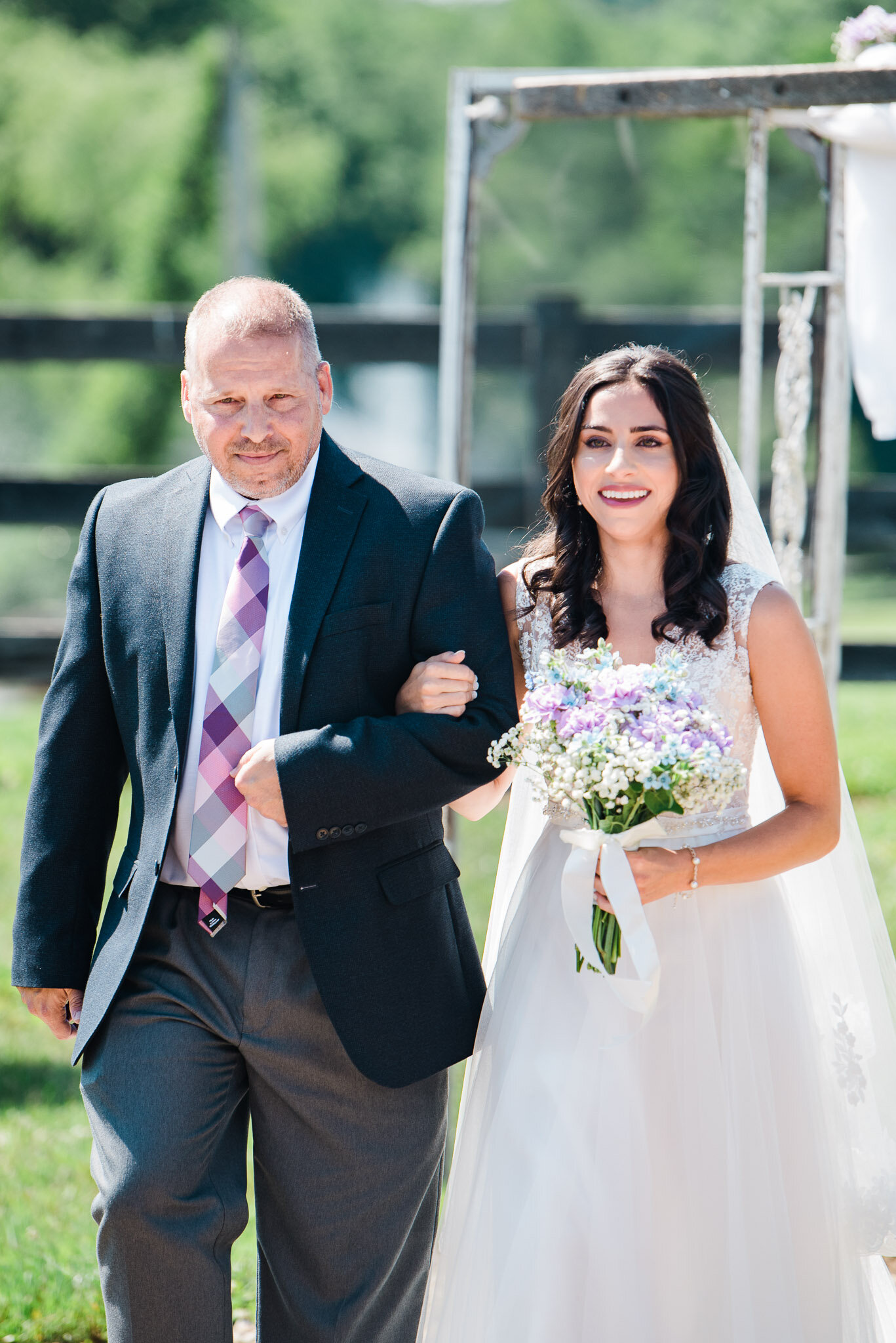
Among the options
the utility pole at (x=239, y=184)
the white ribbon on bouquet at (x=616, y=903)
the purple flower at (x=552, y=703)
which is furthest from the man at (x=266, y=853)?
the utility pole at (x=239, y=184)

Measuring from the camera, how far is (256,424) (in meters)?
2.84

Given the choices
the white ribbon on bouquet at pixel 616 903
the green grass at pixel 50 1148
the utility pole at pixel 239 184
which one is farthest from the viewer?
the utility pole at pixel 239 184

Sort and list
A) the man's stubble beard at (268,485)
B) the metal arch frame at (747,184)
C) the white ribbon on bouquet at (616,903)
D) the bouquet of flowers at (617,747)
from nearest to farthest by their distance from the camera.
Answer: the bouquet of flowers at (617,747) < the white ribbon on bouquet at (616,903) < the man's stubble beard at (268,485) < the metal arch frame at (747,184)

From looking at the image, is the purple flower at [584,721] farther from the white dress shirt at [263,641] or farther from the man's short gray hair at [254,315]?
the man's short gray hair at [254,315]

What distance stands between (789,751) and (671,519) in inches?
22.0

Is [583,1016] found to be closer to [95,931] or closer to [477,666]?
[477,666]

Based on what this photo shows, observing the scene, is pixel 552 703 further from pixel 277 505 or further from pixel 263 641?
pixel 277 505

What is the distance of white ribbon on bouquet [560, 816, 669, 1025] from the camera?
9.09ft

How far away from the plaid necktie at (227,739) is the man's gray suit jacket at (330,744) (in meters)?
0.06

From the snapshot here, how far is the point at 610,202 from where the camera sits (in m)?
27.3

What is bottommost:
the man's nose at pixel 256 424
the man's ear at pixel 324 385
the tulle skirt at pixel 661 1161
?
the tulle skirt at pixel 661 1161

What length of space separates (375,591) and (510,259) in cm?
2574

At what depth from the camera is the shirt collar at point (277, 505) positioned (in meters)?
2.97

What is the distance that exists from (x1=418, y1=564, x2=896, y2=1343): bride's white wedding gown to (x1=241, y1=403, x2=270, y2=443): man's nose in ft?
3.01
